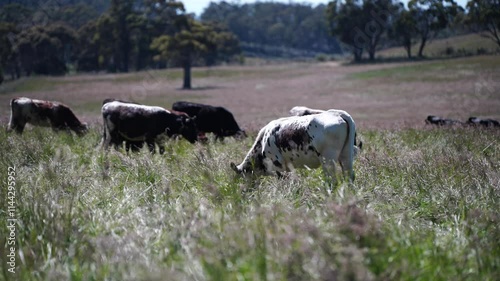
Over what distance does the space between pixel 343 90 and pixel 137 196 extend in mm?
40820

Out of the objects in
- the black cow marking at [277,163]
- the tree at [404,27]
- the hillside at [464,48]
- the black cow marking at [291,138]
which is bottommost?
the black cow marking at [277,163]

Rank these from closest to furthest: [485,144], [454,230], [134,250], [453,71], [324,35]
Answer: [134,250], [454,230], [485,144], [453,71], [324,35]

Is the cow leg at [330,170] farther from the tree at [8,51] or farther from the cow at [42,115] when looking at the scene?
the tree at [8,51]

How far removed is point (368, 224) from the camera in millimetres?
3924

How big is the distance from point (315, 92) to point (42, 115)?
31.9 meters

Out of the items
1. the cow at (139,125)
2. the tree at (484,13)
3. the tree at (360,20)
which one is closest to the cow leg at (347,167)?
the cow at (139,125)

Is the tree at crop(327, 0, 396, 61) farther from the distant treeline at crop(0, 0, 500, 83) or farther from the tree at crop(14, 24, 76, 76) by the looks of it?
the tree at crop(14, 24, 76, 76)

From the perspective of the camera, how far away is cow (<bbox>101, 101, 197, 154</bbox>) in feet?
41.2

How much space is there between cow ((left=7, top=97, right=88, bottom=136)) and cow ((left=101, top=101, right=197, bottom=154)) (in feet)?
9.90

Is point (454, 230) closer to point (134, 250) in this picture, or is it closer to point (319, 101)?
point (134, 250)

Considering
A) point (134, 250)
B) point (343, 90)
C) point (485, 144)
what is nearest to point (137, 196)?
point (134, 250)

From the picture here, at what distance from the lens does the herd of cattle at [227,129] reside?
728cm

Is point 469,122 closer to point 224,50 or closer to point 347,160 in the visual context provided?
point 347,160

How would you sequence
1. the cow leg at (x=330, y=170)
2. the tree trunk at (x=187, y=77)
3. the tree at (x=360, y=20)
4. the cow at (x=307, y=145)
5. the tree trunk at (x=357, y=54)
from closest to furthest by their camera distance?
the cow leg at (x=330, y=170) → the cow at (x=307, y=145) → the tree trunk at (x=187, y=77) → the tree at (x=360, y=20) → the tree trunk at (x=357, y=54)
